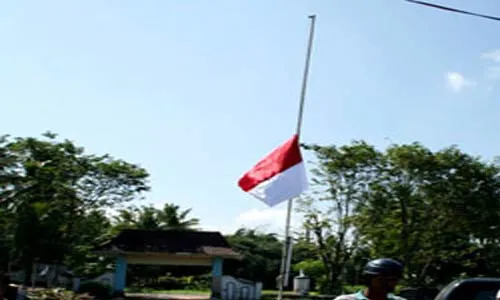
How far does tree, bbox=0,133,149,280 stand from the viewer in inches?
1081

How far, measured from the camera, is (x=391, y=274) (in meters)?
3.68

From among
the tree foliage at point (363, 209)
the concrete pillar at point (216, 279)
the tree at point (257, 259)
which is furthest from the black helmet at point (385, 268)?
the tree at point (257, 259)

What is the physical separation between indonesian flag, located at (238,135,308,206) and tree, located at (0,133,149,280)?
18131mm

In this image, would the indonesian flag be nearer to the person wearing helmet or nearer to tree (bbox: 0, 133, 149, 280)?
the person wearing helmet

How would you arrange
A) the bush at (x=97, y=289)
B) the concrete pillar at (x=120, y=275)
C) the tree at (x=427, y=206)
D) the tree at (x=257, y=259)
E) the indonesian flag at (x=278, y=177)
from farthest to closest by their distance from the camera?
1. the tree at (x=257, y=259)
2. the concrete pillar at (x=120, y=275)
3. the bush at (x=97, y=289)
4. the tree at (x=427, y=206)
5. the indonesian flag at (x=278, y=177)

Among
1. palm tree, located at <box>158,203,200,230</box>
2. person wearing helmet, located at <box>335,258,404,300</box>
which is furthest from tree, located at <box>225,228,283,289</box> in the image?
person wearing helmet, located at <box>335,258,404,300</box>

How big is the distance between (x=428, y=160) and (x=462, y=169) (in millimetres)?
1229

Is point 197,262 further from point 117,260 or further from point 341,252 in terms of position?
point 341,252

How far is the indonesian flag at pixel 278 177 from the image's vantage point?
33.6 ft

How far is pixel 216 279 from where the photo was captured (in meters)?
29.8

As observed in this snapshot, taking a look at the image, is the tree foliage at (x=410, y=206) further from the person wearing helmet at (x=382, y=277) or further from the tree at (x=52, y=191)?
the person wearing helmet at (x=382, y=277)

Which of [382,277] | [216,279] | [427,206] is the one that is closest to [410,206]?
[427,206]

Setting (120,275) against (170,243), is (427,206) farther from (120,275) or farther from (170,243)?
(120,275)

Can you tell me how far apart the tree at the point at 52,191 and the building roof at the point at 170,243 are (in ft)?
5.38
